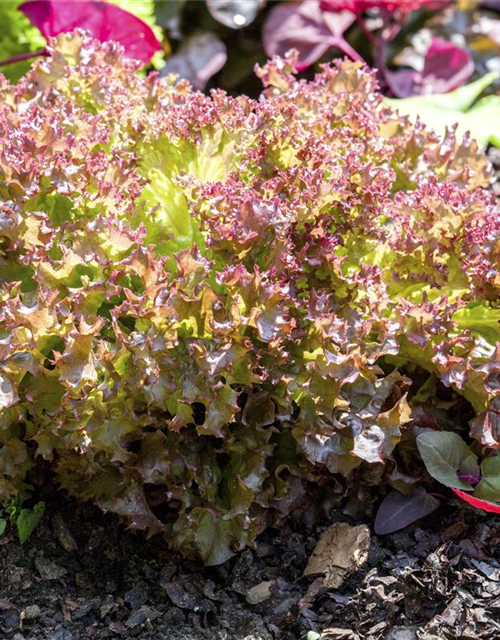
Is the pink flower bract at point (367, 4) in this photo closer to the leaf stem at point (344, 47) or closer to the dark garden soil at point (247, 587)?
the leaf stem at point (344, 47)

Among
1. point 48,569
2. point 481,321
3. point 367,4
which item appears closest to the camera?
point 48,569

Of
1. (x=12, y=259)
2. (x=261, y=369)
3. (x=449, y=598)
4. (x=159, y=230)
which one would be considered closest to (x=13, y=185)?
(x=12, y=259)

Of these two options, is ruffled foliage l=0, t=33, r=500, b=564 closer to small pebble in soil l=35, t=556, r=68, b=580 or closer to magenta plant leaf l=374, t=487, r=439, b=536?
magenta plant leaf l=374, t=487, r=439, b=536

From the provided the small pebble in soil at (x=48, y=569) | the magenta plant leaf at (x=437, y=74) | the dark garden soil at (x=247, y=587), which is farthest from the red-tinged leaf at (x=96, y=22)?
the small pebble in soil at (x=48, y=569)

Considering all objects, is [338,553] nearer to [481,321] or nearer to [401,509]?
[401,509]

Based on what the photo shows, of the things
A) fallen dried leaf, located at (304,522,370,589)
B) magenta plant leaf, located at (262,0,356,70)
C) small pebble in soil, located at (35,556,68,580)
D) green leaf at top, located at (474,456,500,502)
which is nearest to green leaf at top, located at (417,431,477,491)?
green leaf at top, located at (474,456,500,502)

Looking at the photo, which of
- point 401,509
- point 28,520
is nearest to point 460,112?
point 401,509
